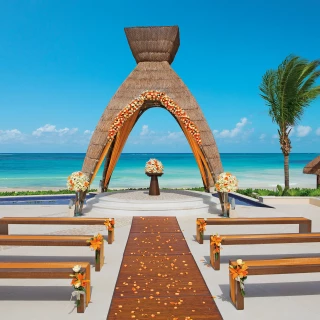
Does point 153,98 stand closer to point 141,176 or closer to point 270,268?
point 270,268

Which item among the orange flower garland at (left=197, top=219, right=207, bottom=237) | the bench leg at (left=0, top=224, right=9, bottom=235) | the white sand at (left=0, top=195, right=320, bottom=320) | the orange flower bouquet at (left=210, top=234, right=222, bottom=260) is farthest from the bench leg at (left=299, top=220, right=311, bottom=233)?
the bench leg at (left=0, top=224, right=9, bottom=235)

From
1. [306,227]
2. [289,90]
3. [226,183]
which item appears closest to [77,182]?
[226,183]

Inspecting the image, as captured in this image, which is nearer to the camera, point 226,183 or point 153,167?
point 226,183

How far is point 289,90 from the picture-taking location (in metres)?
16.2

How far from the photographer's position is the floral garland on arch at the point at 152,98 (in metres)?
11.1

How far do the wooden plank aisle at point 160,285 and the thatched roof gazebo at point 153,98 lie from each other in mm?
4115

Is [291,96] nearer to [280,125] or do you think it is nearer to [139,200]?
[280,125]

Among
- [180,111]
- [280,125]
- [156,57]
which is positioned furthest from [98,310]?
[280,125]

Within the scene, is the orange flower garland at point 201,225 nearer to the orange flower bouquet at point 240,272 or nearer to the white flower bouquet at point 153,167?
the orange flower bouquet at point 240,272

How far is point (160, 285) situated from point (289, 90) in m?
13.8

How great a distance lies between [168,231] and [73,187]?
3556mm

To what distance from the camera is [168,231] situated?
8727 millimetres

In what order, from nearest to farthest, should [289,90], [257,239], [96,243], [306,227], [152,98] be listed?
1. [96,243]
2. [257,239]
3. [306,227]
4. [152,98]
5. [289,90]

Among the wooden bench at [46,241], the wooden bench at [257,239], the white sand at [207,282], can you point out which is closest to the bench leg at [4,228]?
the white sand at [207,282]
